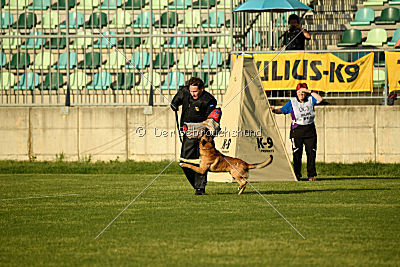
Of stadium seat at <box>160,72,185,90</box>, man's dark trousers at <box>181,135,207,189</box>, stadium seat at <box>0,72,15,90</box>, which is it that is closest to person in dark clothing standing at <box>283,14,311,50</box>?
stadium seat at <box>160,72,185,90</box>

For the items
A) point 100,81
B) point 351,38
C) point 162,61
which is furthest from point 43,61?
point 351,38

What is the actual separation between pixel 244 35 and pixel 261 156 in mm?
5646

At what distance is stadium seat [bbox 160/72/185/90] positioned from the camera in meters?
17.8

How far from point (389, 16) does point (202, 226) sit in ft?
53.4

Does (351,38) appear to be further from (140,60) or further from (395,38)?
(140,60)

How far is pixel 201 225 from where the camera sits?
8.00 m

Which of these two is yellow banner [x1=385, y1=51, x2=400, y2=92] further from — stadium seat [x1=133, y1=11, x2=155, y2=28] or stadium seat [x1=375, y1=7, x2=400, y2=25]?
stadium seat [x1=133, y1=11, x2=155, y2=28]

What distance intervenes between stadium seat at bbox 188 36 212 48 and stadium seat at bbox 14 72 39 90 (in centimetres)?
365

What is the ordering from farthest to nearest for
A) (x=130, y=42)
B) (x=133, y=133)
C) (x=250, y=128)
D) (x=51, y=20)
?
(x=51, y=20) < (x=130, y=42) < (x=133, y=133) < (x=250, y=128)

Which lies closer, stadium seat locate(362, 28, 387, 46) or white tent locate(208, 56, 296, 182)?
white tent locate(208, 56, 296, 182)

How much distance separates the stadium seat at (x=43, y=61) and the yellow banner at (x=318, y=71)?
4859 mm

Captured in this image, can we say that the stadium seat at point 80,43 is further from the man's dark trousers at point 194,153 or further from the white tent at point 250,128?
the man's dark trousers at point 194,153

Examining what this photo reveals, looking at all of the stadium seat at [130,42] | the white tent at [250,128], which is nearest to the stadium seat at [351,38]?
the stadium seat at [130,42]

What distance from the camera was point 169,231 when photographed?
7.61m
